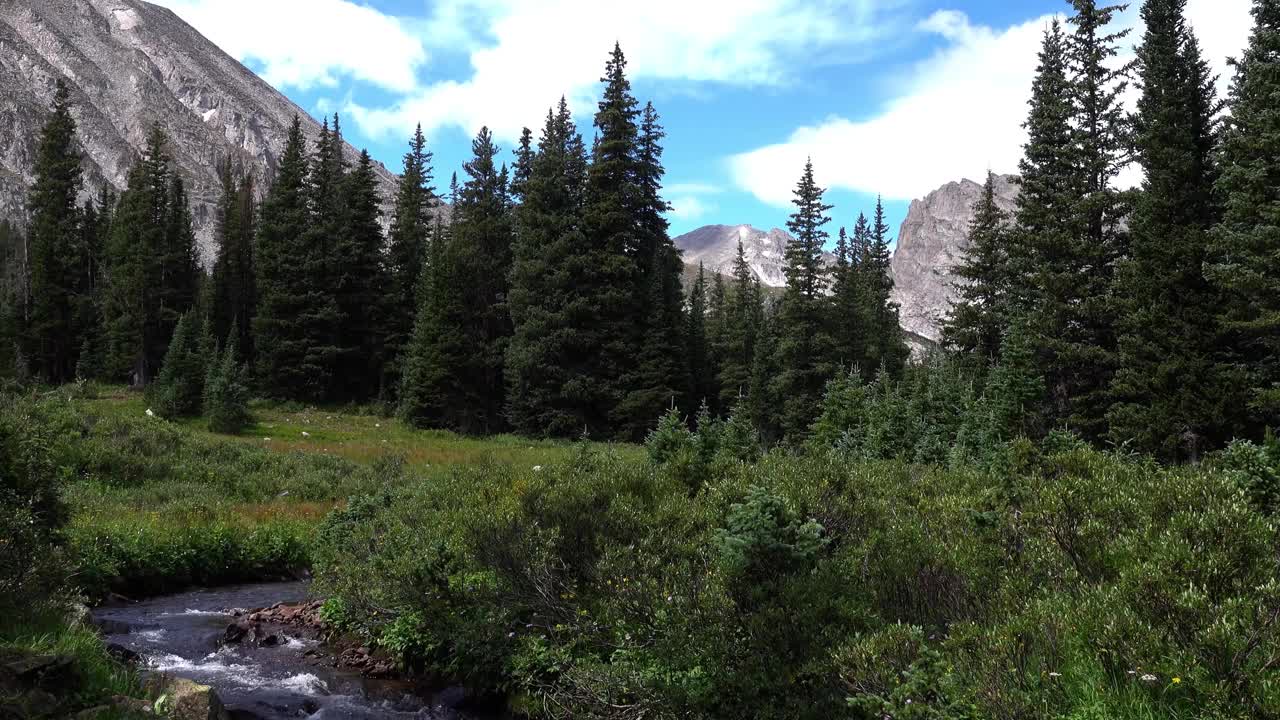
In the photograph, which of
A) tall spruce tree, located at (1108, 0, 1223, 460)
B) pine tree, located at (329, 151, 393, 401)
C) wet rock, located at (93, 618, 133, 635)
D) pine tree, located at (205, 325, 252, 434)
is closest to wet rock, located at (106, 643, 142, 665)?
wet rock, located at (93, 618, 133, 635)

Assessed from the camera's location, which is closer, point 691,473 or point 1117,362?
point 691,473

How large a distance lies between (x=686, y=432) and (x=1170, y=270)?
68.5 ft

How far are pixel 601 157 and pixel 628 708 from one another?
4243 cm

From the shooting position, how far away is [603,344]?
148 feet

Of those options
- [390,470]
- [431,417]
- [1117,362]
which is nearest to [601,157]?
[431,417]

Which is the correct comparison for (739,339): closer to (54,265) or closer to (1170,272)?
(1170,272)

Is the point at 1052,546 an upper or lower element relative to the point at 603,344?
lower

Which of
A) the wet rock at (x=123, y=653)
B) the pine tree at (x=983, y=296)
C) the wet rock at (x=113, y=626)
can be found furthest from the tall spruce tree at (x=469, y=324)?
the wet rock at (x=123, y=653)

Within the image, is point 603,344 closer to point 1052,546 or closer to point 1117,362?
point 1117,362

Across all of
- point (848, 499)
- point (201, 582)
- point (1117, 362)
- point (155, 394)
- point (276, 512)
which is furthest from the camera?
point (155, 394)

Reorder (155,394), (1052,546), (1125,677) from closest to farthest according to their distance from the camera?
(1125,677), (1052,546), (155,394)

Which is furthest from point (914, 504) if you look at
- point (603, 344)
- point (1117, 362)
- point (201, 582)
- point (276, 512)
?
point (603, 344)

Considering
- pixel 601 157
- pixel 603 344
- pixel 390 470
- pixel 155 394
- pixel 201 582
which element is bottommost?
pixel 201 582

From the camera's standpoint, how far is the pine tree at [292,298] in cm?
5141
